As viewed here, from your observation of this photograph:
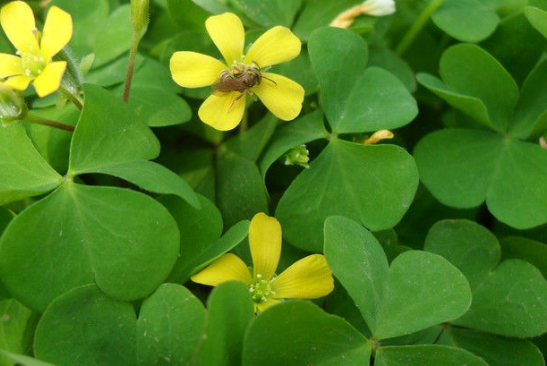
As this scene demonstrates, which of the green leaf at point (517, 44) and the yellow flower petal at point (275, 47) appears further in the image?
the green leaf at point (517, 44)

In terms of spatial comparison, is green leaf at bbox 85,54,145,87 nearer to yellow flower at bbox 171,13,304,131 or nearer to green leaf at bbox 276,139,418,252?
yellow flower at bbox 171,13,304,131

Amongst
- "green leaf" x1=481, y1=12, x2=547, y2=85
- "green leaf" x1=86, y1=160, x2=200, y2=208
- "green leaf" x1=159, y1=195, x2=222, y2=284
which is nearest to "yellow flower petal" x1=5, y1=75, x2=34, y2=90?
"green leaf" x1=86, y1=160, x2=200, y2=208

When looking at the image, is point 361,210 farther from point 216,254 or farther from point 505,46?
point 505,46

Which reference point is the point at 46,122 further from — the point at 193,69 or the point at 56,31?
the point at 193,69

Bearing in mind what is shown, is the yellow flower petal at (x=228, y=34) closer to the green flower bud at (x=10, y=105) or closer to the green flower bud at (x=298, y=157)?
the green flower bud at (x=298, y=157)

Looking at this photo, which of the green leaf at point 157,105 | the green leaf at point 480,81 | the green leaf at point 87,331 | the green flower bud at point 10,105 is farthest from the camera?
the green leaf at point 480,81

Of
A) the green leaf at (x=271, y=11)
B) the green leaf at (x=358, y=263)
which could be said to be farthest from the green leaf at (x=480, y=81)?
the green leaf at (x=358, y=263)

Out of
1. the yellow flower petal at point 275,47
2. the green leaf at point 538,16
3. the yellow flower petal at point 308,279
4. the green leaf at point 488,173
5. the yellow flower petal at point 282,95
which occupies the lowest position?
the yellow flower petal at point 308,279
